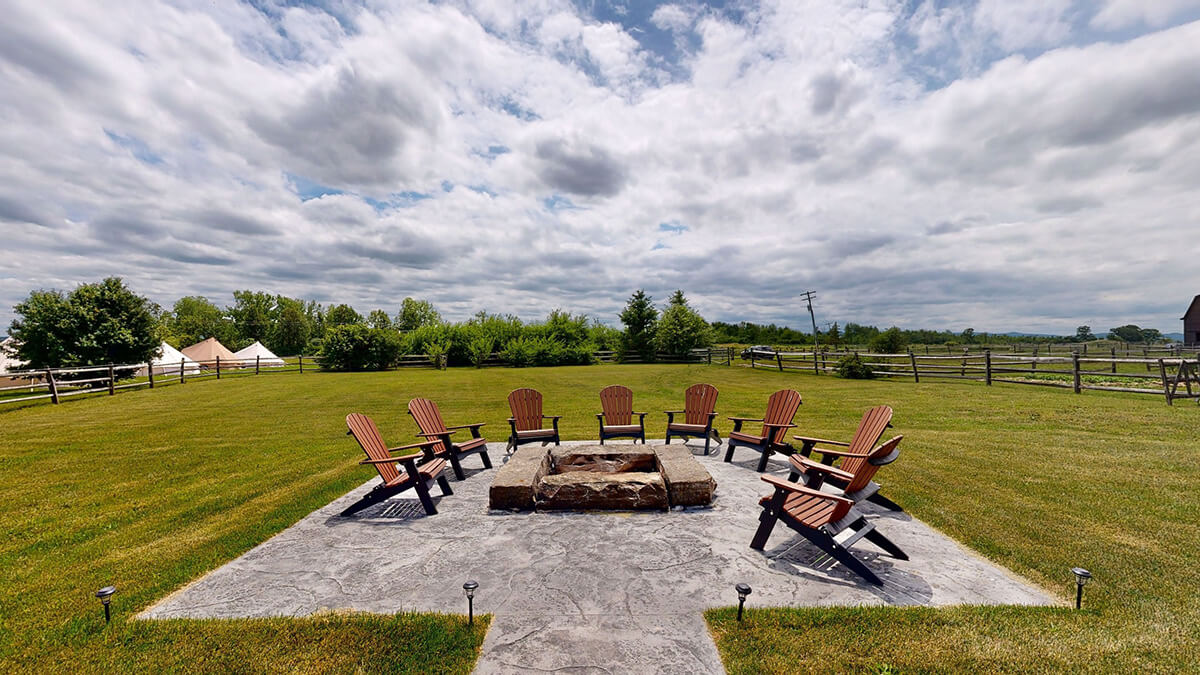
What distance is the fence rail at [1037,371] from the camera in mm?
10820

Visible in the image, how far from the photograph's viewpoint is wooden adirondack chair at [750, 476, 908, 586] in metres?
3.32

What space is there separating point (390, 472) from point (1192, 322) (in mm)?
64870

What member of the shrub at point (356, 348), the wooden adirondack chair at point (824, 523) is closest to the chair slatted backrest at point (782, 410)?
the wooden adirondack chair at point (824, 523)

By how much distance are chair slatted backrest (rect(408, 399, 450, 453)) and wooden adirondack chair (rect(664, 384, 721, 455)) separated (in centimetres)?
322

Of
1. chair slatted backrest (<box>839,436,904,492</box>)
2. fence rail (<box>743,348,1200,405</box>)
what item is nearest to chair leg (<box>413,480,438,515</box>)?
chair slatted backrest (<box>839,436,904,492</box>)

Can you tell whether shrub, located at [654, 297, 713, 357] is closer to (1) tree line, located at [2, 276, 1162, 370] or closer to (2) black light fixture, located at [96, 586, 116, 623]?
(1) tree line, located at [2, 276, 1162, 370]

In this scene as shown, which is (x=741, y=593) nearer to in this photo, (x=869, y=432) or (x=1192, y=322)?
(x=869, y=432)

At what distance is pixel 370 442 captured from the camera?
493 centimetres

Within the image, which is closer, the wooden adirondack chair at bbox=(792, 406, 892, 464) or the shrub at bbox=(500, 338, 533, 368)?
the wooden adirondack chair at bbox=(792, 406, 892, 464)

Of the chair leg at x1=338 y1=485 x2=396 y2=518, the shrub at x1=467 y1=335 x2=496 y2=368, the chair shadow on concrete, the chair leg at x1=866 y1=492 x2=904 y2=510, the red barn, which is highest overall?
the red barn

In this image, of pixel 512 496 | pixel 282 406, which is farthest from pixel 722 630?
pixel 282 406

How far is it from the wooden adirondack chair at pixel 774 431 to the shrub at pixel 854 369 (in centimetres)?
1511

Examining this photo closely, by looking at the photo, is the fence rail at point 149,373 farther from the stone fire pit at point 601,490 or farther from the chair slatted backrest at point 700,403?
the chair slatted backrest at point 700,403

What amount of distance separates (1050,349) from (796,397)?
37.9 m
